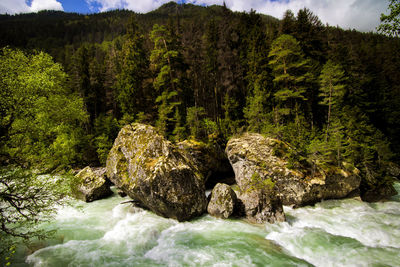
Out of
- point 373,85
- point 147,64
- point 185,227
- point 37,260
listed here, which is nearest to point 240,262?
point 185,227

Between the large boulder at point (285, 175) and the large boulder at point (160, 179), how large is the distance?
15.9 feet

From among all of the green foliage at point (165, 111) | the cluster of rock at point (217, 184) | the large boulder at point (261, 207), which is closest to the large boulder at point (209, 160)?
the cluster of rock at point (217, 184)

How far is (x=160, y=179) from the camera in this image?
11.3 metres

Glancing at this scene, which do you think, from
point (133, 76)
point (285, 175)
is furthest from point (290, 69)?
point (133, 76)

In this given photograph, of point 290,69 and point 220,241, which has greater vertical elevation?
point 290,69

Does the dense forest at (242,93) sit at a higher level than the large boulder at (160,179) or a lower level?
higher

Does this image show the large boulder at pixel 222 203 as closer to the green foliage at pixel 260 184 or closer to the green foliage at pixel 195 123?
the green foliage at pixel 260 184

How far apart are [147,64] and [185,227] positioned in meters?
25.5

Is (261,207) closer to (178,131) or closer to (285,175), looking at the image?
(285,175)

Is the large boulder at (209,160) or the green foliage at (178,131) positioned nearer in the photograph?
the large boulder at (209,160)

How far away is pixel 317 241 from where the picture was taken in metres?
9.61

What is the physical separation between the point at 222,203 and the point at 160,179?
172 inches

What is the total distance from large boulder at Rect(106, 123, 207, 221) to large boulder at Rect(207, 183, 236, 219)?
63cm

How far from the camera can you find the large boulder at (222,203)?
39.1 feet
